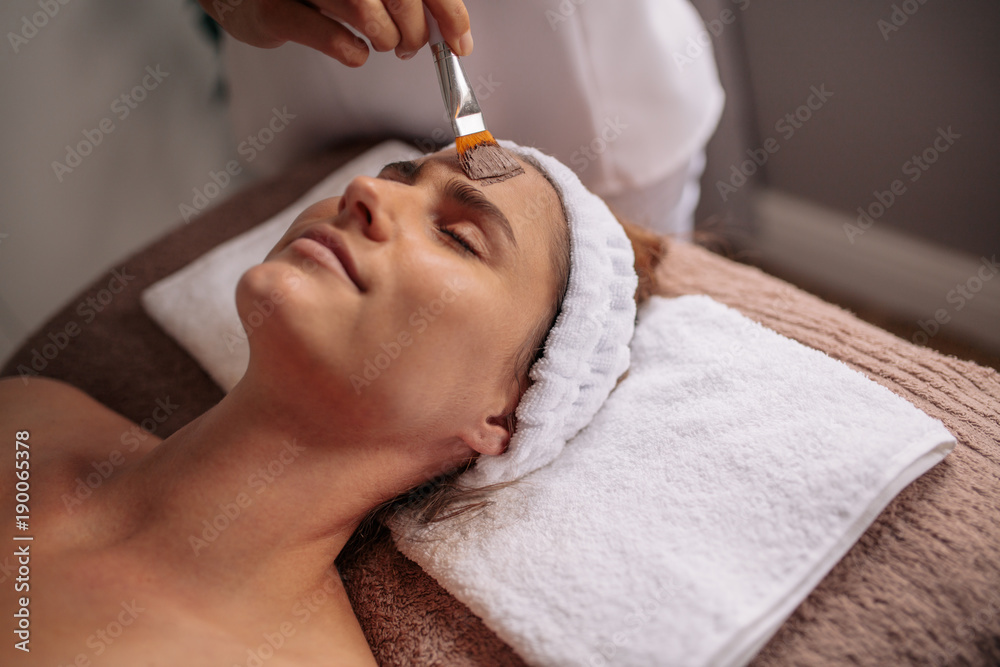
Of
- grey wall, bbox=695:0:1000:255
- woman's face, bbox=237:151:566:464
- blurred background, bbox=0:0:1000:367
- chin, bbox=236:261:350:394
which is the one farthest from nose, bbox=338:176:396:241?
grey wall, bbox=695:0:1000:255

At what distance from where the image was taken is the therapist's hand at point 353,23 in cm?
90

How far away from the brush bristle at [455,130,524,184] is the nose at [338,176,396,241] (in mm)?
145

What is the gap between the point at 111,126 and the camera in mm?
2064

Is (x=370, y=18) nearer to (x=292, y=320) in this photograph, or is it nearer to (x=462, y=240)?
(x=462, y=240)

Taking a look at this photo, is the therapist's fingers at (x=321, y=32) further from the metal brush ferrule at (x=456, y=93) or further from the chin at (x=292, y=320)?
the chin at (x=292, y=320)

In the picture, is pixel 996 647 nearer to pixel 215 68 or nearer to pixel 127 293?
pixel 127 293

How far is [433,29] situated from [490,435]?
2.13 feet

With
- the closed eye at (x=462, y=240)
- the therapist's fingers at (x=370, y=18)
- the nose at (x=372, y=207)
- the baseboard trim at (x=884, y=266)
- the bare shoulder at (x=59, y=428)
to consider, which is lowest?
the baseboard trim at (x=884, y=266)

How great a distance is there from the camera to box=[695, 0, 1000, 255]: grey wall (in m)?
1.56

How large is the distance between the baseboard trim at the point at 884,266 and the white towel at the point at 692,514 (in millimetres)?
1134

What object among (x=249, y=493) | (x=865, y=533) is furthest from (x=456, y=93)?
(x=865, y=533)

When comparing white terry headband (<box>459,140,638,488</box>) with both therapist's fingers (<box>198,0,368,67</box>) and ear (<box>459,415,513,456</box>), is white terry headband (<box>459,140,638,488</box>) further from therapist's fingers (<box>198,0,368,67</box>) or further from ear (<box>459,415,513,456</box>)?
therapist's fingers (<box>198,0,368,67</box>)

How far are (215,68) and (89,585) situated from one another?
2065mm

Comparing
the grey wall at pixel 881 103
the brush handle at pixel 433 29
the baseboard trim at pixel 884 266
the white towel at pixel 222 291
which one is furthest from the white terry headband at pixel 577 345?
the baseboard trim at pixel 884 266
